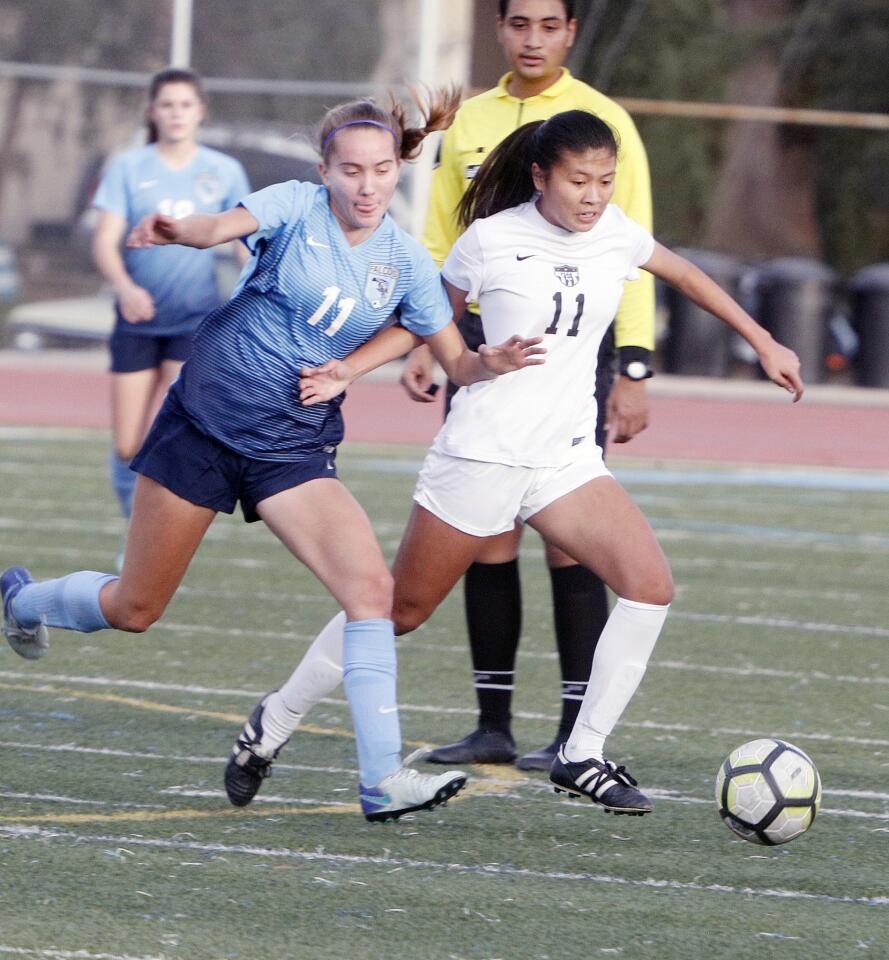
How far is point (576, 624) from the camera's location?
5637 mm

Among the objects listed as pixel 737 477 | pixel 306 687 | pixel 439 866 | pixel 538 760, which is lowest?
pixel 737 477

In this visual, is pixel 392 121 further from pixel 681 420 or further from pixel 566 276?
pixel 681 420

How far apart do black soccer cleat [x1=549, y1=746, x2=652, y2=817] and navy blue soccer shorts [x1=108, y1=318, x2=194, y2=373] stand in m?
4.21

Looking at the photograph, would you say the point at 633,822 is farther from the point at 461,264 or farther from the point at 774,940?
the point at 461,264

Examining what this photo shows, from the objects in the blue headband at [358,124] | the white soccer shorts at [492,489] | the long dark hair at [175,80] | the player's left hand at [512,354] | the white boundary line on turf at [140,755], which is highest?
the long dark hair at [175,80]

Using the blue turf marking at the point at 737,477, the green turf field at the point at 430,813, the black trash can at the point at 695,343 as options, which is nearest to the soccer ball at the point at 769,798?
the green turf field at the point at 430,813

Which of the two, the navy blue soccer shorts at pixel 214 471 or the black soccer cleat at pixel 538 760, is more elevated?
the navy blue soccer shorts at pixel 214 471

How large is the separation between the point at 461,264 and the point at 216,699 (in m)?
2.01

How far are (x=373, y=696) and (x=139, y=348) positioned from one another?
4.29 metres

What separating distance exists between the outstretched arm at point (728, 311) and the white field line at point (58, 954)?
2.36m

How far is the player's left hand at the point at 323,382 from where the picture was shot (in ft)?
15.5

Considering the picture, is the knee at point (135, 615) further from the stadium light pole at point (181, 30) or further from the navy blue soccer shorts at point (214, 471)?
the stadium light pole at point (181, 30)

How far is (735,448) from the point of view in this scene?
1611 centimetres

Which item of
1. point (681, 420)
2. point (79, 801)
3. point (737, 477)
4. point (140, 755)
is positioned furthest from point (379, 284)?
point (681, 420)
